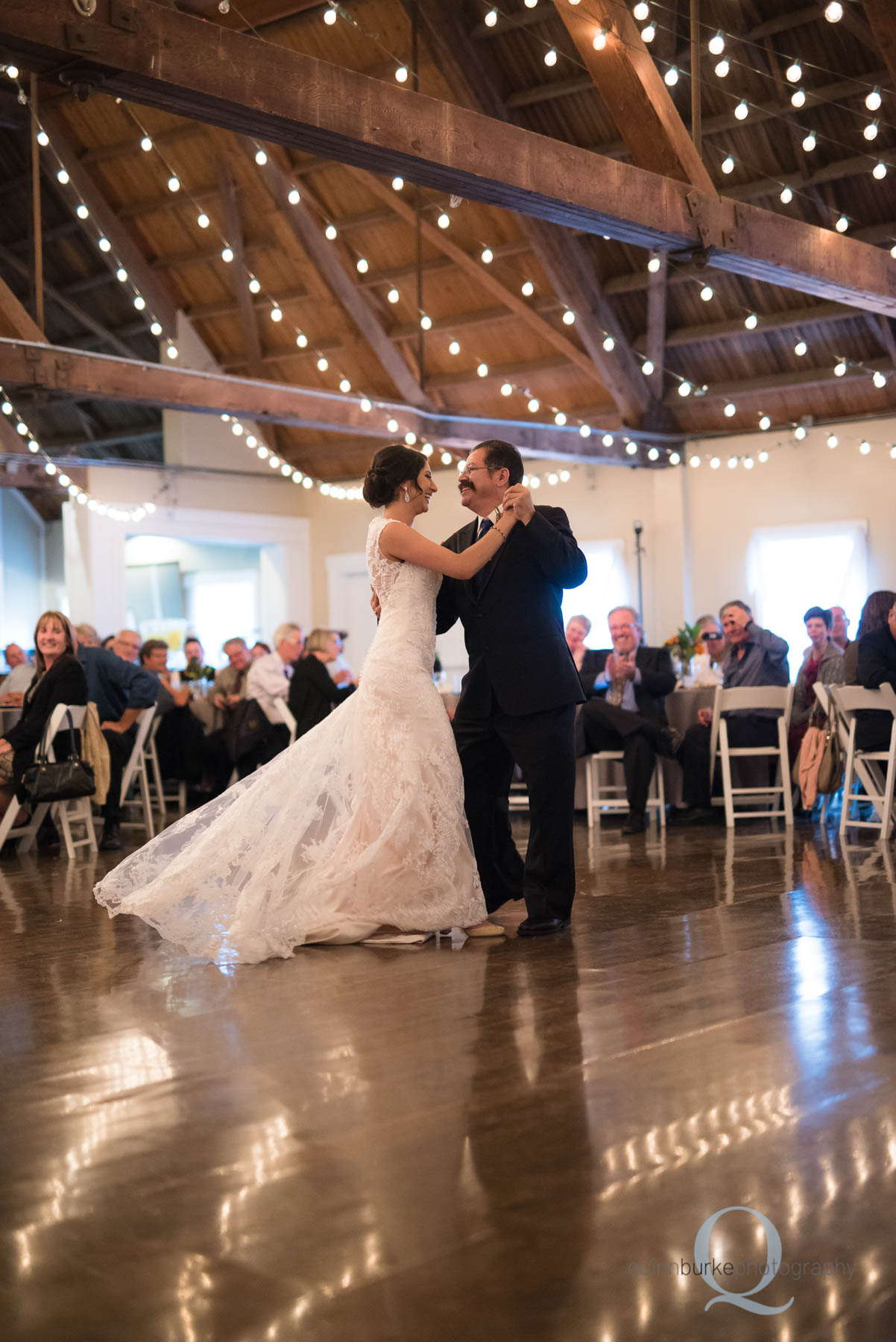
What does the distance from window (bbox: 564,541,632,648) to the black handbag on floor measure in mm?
7973

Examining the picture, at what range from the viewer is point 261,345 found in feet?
47.1

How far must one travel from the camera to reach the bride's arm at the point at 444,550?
12.9ft

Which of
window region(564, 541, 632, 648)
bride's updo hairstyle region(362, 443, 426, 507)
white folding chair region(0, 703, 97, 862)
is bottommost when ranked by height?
white folding chair region(0, 703, 97, 862)

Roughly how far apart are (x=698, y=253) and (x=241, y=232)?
7017mm

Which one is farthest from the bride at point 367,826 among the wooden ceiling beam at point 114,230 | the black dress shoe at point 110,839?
the wooden ceiling beam at point 114,230

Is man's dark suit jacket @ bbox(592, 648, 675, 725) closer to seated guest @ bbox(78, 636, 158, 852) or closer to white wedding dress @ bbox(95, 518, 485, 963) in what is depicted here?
seated guest @ bbox(78, 636, 158, 852)

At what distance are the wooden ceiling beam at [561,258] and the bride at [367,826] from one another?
5.87m

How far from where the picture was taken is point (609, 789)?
8.27 meters

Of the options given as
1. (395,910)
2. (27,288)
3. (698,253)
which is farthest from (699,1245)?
(27,288)

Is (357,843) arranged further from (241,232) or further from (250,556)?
(250,556)

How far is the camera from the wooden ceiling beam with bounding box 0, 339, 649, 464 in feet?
32.7

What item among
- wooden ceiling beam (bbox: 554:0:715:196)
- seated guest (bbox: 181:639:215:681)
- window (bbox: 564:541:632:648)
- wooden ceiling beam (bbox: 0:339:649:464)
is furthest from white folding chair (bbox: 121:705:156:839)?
window (bbox: 564:541:632:648)

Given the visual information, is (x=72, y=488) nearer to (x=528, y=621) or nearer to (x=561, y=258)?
(x=561, y=258)

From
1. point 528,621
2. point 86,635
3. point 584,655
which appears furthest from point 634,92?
point 86,635
